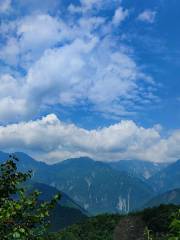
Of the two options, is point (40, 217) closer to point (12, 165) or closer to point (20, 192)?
point (20, 192)

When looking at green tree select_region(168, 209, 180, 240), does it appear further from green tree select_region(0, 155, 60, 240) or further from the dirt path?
the dirt path

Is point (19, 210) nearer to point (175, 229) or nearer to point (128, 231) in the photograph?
point (175, 229)

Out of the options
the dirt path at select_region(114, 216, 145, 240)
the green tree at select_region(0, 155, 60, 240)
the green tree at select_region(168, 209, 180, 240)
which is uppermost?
the dirt path at select_region(114, 216, 145, 240)

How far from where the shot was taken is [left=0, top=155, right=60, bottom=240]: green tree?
1020cm

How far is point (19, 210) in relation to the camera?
11.4 meters

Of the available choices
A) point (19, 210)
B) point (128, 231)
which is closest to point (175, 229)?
point (19, 210)

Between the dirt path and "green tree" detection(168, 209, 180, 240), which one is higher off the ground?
the dirt path

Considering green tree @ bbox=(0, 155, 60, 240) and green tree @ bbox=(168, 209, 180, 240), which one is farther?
green tree @ bbox=(0, 155, 60, 240)

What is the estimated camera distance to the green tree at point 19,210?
33.5ft

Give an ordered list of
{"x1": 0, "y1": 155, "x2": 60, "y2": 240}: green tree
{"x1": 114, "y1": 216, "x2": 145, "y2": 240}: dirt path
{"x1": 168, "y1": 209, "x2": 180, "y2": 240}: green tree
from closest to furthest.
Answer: {"x1": 168, "y1": 209, "x2": 180, "y2": 240}: green tree, {"x1": 0, "y1": 155, "x2": 60, "y2": 240}: green tree, {"x1": 114, "y1": 216, "x2": 145, "y2": 240}: dirt path

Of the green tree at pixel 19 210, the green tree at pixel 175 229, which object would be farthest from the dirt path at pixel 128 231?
the green tree at pixel 175 229

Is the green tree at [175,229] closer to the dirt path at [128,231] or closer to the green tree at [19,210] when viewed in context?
the green tree at [19,210]

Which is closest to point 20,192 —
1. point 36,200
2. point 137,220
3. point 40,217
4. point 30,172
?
point 36,200

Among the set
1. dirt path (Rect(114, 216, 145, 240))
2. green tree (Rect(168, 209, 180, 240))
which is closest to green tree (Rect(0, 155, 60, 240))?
green tree (Rect(168, 209, 180, 240))
